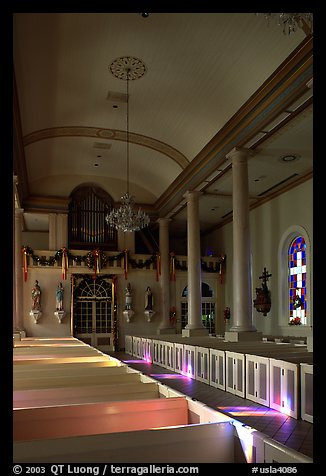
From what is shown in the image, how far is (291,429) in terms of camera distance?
5555 millimetres

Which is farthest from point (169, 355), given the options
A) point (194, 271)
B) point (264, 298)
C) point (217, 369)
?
point (264, 298)

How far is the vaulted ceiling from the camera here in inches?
356

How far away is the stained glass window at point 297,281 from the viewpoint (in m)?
14.9

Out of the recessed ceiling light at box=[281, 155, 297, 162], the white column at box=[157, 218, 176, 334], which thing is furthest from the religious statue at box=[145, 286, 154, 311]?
the recessed ceiling light at box=[281, 155, 297, 162]

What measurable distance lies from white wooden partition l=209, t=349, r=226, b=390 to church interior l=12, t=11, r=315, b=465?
5cm

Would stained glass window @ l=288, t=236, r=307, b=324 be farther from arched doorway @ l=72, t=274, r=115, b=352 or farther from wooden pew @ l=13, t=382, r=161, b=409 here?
wooden pew @ l=13, t=382, r=161, b=409

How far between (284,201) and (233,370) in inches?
360

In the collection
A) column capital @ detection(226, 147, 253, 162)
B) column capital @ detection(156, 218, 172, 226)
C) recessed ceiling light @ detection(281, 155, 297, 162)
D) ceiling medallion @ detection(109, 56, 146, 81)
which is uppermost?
ceiling medallion @ detection(109, 56, 146, 81)

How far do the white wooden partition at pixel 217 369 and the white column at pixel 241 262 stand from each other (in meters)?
2.15

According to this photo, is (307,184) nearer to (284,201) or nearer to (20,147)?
(284,201)

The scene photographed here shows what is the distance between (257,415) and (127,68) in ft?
25.8
